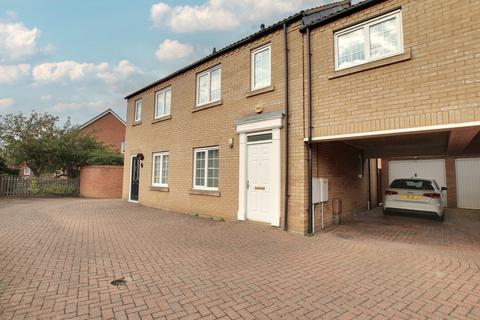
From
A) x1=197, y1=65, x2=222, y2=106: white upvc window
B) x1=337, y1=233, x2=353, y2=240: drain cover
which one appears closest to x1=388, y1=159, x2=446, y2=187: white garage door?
x1=337, y1=233, x2=353, y2=240: drain cover

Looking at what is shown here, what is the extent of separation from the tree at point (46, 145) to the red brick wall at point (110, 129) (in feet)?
36.2

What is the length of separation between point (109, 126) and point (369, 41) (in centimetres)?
3030

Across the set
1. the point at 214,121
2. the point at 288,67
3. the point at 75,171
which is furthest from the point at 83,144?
the point at 288,67

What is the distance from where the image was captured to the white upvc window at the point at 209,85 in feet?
31.5

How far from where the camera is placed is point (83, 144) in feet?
60.3

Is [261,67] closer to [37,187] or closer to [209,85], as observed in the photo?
[209,85]

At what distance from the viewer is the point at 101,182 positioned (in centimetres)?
1664

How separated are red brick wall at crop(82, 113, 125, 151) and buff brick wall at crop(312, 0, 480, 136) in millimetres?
28309

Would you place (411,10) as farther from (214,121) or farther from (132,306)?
(132,306)

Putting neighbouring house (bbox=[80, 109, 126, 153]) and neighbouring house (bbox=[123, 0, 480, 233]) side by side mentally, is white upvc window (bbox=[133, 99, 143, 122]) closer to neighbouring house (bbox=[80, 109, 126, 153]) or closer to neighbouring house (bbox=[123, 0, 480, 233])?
neighbouring house (bbox=[123, 0, 480, 233])

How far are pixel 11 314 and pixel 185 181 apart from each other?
7402 mm

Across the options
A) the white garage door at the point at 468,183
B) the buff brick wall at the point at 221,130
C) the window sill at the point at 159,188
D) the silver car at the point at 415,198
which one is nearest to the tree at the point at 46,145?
the buff brick wall at the point at 221,130

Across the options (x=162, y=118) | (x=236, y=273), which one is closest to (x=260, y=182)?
(x=236, y=273)

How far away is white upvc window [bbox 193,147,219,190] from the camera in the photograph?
9336 millimetres
